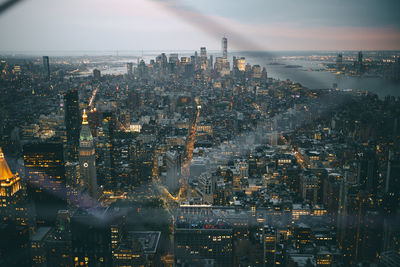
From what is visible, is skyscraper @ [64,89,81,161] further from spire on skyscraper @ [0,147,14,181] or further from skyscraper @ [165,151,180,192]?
spire on skyscraper @ [0,147,14,181]

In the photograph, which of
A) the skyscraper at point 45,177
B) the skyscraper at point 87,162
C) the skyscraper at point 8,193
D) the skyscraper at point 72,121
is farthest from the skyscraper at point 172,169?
the skyscraper at point 8,193

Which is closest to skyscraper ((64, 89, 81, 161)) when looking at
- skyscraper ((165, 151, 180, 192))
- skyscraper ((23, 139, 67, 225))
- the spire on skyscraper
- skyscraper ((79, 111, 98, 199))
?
skyscraper ((79, 111, 98, 199))

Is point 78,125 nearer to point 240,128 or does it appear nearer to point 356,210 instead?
point 240,128

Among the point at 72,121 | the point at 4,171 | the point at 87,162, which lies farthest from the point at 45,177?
the point at 72,121

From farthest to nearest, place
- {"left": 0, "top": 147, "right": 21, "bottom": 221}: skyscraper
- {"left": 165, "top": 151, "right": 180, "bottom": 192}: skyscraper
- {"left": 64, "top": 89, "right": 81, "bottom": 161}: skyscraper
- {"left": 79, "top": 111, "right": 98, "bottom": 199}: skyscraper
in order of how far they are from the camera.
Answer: {"left": 64, "top": 89, "right": 81, "bottom": 161}: skyscraper, {"left": 165, "top": 151, "right": 180, "bottom": 192}: skyscraper, {"left": 79, "top": 111, "right": 98, "bottom": 199}: skyscraper, {"left": 0, "top": 147, "right": 21, "bottom": 221}: skyscraper

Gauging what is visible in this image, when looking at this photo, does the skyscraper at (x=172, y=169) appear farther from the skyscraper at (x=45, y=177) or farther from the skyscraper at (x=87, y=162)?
the skyscraper at (x=45, y=177)

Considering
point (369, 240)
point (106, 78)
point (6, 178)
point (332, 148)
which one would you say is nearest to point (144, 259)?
point (6, 178)
